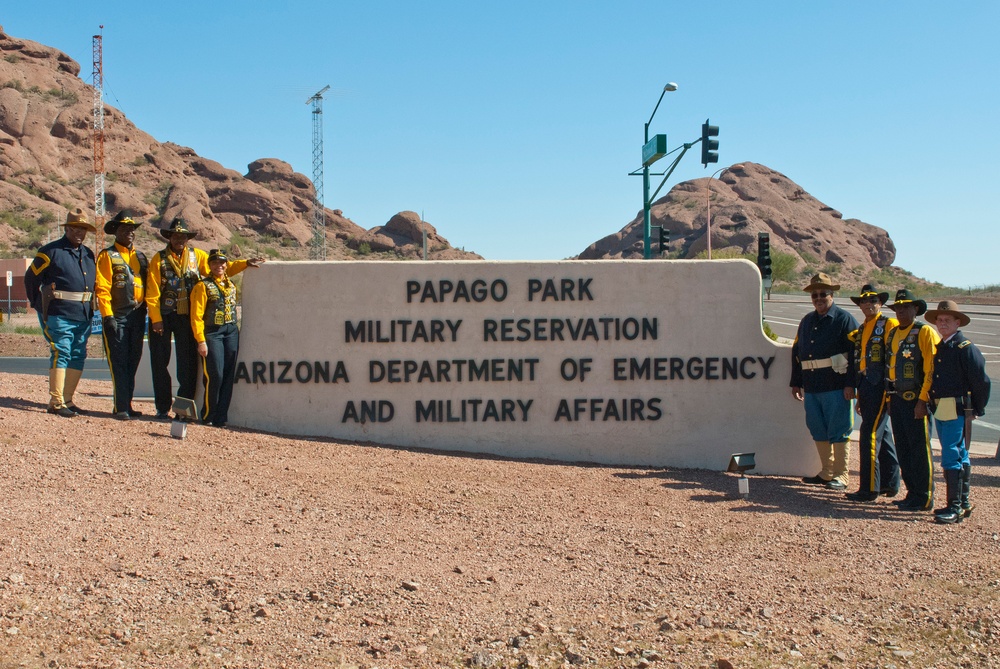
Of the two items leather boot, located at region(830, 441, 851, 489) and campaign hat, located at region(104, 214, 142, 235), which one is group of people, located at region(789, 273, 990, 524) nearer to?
leather boot, located at region(830, 441, 851, 489)

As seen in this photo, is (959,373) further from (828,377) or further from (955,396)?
(828,377)

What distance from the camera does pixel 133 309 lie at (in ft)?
28.0

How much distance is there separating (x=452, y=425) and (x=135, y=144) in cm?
9849

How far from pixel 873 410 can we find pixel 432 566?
4364mm

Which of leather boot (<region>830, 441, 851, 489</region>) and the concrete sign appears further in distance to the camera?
the concrete sign

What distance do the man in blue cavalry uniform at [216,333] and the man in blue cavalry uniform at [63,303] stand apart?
915 millimetres

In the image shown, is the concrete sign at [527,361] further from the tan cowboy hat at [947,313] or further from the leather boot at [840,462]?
the tan cowboy hat at [947,313]

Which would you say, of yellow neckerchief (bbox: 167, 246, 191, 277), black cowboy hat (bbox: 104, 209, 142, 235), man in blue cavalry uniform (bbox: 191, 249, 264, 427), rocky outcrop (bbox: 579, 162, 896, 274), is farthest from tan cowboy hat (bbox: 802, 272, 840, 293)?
rocky outcrop (bbox: 579, 162, 896, 274)

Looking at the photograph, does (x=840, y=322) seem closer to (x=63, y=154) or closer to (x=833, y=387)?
(x=833, y=387)

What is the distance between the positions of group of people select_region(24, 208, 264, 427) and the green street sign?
17.3 meters

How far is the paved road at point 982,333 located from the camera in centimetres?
1422

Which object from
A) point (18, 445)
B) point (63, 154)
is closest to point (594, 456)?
point (18, 445)

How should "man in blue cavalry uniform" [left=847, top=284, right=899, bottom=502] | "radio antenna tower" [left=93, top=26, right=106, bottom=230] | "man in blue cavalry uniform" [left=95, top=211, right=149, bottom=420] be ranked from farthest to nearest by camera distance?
"radio antenna tower" [left=93, top=26, right=106, bottom=230]
"man in blue cavalry uniform" [left=95, top=211, right=149, bottom=420]
"man in blue cavalry uniform" [left=847, top=284, right=899, bottom=502]

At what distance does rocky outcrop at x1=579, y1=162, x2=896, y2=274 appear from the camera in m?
115
